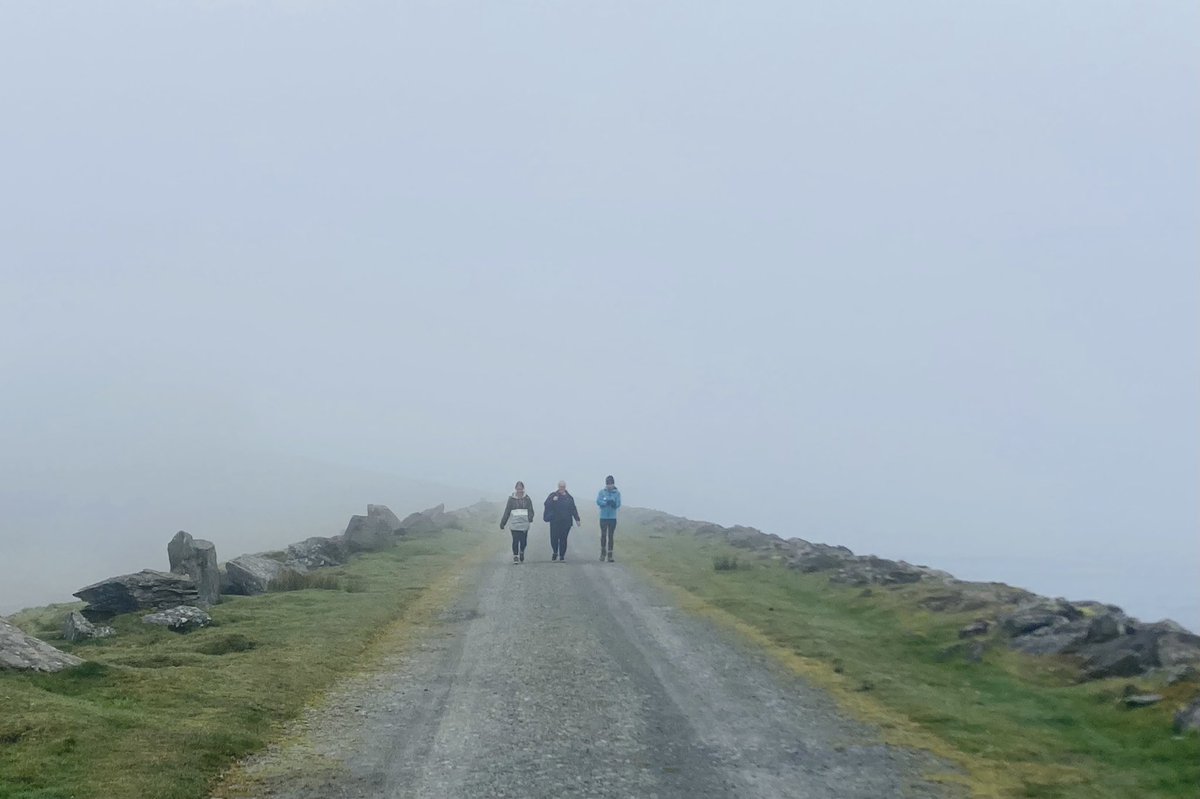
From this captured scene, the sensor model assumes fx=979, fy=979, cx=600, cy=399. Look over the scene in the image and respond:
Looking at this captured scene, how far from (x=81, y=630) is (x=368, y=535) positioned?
2085 cm

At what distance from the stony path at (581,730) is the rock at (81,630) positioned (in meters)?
5.68

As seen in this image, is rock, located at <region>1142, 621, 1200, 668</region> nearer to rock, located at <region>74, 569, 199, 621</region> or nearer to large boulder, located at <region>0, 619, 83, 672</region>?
large boulder, located at <region>0, 619, 83, 672</region>

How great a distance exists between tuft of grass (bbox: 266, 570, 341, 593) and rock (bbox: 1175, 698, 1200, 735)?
737 inches

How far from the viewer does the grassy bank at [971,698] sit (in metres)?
9.88

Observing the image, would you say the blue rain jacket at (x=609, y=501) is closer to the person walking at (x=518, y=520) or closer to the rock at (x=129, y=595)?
the person walking at (x=518, y=520)

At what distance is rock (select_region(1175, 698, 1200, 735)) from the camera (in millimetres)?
10867

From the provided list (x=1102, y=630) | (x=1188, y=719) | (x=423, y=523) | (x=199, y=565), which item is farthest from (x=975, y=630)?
(x=423, y=523)

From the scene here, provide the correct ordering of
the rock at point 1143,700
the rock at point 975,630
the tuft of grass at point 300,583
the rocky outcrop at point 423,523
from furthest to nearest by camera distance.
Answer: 1. the rocky outcrop at point 423,523
2. the tuft of grass at point 300,583
3. the rock at point 975,630
4. the rock at point 1143,700

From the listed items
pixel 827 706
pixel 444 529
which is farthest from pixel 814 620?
pixel 444 529

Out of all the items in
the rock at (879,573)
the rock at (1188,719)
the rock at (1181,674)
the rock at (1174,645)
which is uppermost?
the rock at (879,573)

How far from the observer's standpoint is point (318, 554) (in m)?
32.9

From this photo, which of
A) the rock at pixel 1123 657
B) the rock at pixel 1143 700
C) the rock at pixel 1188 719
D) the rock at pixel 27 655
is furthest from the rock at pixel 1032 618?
the rock at pixel 27 655

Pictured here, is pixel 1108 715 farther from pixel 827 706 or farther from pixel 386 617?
pixel 386 617

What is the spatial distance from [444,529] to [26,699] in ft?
127
